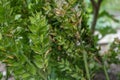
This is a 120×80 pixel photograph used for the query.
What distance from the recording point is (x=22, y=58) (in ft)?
3.27

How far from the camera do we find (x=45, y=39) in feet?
3.07

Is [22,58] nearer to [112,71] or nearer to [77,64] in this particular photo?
[77,64]

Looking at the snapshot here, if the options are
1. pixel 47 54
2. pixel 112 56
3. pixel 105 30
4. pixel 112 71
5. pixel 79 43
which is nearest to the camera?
pixel 47 54

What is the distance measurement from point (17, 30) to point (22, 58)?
0.28 feet

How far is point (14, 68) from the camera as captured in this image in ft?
3.29

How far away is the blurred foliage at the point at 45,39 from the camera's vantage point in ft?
3.08

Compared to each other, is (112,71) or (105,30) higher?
(105,30)

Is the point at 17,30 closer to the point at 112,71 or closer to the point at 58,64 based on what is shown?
the point at 58,64

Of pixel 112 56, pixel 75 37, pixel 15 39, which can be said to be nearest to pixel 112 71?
pixel 112 56

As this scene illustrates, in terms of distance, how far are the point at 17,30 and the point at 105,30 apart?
127cm

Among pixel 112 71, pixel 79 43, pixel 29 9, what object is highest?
pixel 29 9

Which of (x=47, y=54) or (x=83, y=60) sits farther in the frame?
(x=83, y=60)

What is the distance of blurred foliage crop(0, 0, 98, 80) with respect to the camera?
0.94 meters

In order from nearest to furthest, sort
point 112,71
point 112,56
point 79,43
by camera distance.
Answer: point 79,43 → point 112,56 → point 112,71
